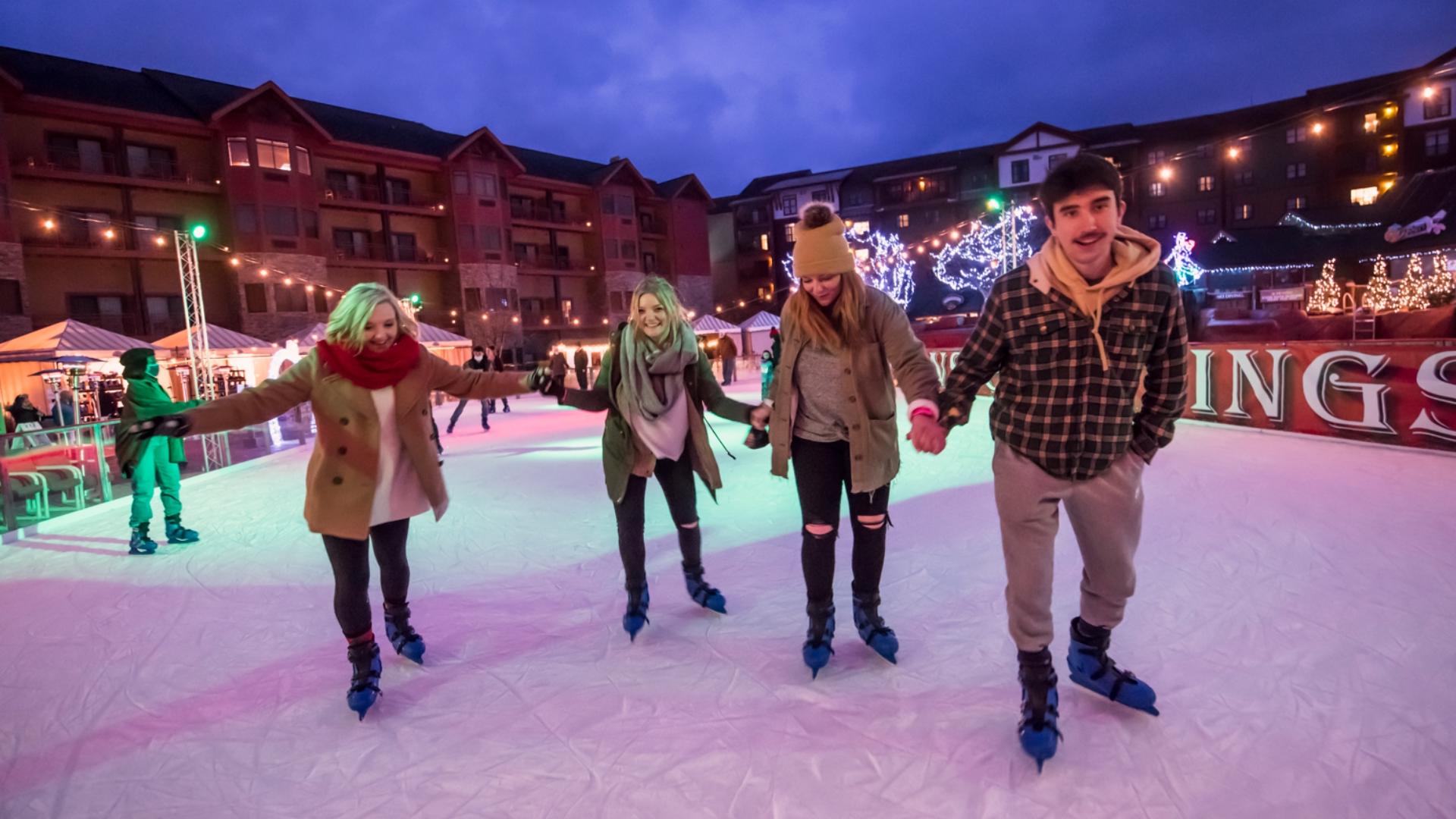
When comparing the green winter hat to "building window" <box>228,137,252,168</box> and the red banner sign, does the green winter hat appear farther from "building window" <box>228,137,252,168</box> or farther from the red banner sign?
"building window" <box>228,137,252,168</box>

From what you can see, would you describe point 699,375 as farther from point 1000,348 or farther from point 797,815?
point 797,815

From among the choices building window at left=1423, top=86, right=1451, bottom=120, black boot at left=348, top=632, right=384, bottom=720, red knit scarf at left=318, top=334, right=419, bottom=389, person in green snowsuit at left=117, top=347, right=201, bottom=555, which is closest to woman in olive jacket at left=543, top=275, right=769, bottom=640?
red knit scarf at left=318, top=334, right=419, bottom=389

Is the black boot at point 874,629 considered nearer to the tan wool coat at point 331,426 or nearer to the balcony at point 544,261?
the tan wool coat at point 331,426

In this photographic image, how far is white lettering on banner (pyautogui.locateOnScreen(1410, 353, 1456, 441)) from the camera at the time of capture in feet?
18.1

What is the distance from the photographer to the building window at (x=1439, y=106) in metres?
26.8

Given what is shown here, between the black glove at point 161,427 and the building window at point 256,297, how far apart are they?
24.3 m

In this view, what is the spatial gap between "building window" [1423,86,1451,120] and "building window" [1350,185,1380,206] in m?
2.84

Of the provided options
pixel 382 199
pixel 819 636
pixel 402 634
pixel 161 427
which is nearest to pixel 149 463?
pixel 402 634

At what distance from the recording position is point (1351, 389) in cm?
624

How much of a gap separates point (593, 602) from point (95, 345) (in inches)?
585

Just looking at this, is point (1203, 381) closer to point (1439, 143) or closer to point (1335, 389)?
point (1335, 389)

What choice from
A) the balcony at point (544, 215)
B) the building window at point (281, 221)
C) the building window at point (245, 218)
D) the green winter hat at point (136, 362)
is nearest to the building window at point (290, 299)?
the building window at point (281, 221)

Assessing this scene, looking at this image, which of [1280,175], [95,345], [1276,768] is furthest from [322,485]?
[1280,175]

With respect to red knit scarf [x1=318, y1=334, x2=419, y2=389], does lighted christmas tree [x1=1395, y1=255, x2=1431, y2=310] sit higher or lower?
higher
